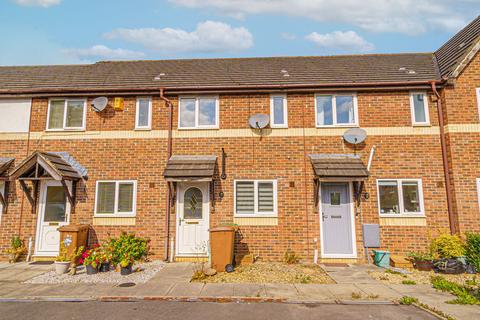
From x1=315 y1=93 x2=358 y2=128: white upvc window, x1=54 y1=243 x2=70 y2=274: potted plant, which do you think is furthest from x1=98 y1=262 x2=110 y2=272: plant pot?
x1=315 y1=93 x2=358 y2=128: white upvc window

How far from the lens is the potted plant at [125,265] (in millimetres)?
7329

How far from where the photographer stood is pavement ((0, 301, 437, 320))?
195 inches

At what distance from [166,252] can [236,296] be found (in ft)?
12.2

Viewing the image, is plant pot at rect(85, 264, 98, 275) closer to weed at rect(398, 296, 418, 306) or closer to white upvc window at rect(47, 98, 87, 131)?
white upvc window at rect(47, 98, 87, 131)

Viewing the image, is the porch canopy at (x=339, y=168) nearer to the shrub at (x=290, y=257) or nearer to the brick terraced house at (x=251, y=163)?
the brick terraced house at (x=251, y=163)

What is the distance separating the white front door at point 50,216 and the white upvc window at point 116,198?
1.03m

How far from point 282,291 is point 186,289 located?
2085mm

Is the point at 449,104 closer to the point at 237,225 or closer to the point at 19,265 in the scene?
the point at 237,225

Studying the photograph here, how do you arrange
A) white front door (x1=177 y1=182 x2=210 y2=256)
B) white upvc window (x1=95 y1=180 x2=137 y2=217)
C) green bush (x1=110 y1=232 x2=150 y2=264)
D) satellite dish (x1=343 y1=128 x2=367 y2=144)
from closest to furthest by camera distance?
green bush (x1=110 y1=232 x2=150 y2=264) < white front door (x1=177 y1=182 x2=210 y2=256) < satellite dish (x1=343 y1=128 x2=367 y2=144) < white upvc window (x1=95 y1=180 x2=137 y2=217)

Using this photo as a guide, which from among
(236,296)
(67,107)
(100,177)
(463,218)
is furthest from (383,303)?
(67,107)

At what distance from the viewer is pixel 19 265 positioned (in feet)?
27.5

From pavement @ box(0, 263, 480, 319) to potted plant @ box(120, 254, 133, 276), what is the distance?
2.56 feet

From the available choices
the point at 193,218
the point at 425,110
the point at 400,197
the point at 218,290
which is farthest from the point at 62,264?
the point at 425,110

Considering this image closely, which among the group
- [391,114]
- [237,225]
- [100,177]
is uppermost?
[391,114]
